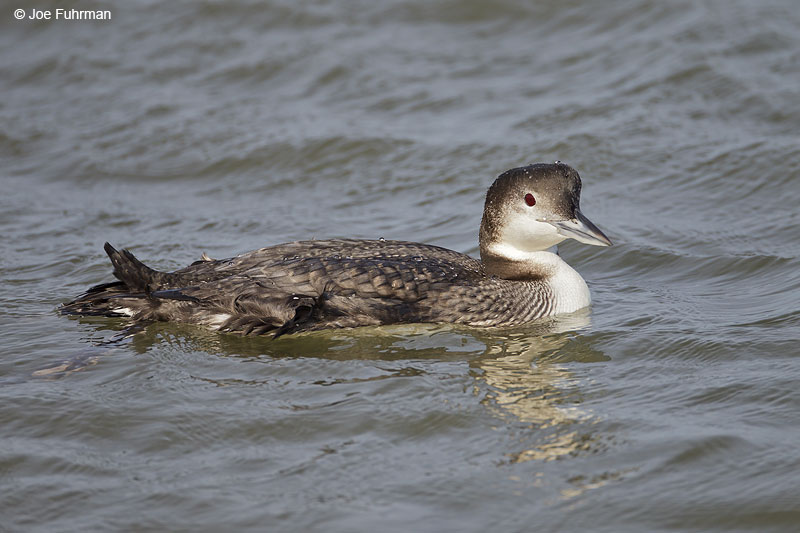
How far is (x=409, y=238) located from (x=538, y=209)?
2140mm

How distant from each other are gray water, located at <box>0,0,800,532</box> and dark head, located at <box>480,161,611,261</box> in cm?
57

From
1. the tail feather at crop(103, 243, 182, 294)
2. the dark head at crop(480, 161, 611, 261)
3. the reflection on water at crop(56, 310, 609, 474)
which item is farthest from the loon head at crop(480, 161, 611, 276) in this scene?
the tail feather at crop(103, 243, 182, 294)

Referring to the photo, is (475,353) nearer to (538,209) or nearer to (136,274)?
(538,209)

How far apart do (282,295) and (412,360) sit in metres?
0.87

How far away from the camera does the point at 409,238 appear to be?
8.81 meters

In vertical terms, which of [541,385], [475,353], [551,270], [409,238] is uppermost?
[409,238]

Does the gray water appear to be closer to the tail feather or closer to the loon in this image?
the loon

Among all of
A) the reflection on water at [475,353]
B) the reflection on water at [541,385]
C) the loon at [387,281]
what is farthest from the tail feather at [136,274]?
the reflection on water at [541,385]

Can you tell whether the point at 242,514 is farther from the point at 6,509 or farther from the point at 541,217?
the point at 541,217

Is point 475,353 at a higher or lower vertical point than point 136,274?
lower

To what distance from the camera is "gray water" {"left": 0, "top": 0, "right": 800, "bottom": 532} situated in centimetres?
483

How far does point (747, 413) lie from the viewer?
5391mm

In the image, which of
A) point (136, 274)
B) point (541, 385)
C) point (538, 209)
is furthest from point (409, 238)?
point (541, 385)

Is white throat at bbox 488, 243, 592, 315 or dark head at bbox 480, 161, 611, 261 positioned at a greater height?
dark head at bbox 480, 161, 611, 261
